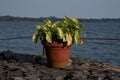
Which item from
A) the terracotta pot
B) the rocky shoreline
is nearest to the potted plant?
the terracotta pot

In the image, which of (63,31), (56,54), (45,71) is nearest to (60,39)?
(63,31)

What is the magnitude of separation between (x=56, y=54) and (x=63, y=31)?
0.50 metres

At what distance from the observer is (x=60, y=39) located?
720cm

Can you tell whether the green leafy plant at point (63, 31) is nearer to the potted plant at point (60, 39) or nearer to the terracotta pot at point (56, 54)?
the potted plant at point (60, 39)

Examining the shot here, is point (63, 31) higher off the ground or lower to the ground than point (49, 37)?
higher

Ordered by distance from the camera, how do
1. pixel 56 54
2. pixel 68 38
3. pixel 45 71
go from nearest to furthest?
pixel 45 71 → pixel 68 38 → pixel 56 54

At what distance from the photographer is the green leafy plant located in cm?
713

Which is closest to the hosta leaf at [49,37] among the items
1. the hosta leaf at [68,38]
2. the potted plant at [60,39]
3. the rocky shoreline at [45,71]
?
the potted plant at [60,39]

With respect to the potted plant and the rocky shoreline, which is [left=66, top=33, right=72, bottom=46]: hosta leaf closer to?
the potted plant

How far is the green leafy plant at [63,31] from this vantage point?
713 centimetres

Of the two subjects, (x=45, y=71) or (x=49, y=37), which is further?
(x=49, y=37)

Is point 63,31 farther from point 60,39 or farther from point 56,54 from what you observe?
point 56,54

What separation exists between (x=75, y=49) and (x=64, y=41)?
23141 mm

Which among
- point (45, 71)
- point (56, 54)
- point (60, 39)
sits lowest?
point (45, 71)
